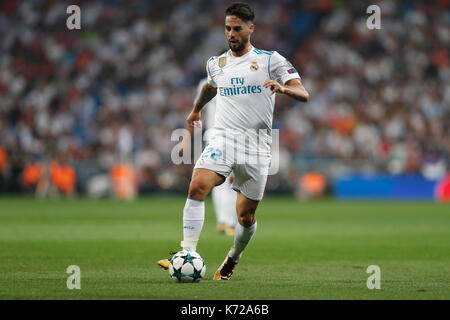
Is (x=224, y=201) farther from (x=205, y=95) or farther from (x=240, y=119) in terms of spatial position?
(x=240, y=119)

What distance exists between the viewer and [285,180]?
28.4 m

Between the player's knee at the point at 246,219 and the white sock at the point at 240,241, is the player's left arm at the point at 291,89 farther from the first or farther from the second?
the white sock at the point at 240,241

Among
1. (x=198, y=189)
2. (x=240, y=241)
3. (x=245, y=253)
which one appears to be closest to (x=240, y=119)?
(x=198, y=189)

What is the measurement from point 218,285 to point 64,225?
27.9 feet

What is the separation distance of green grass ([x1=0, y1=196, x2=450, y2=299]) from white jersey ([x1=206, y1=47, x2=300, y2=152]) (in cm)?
148

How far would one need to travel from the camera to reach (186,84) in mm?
29172

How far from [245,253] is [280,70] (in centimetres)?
363

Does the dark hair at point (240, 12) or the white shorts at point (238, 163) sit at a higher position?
the dark hair at point (240, 12)

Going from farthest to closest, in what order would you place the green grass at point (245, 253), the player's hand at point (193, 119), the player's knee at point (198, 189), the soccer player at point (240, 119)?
the player's hand at point (193, 119)
the soccer player at point (240, 119)
the player's knee at point (198, 189)
the green grass at point (245, 253)

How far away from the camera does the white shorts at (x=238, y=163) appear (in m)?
8.18

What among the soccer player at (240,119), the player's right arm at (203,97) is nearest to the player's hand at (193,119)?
the player's right arm at (203,97)

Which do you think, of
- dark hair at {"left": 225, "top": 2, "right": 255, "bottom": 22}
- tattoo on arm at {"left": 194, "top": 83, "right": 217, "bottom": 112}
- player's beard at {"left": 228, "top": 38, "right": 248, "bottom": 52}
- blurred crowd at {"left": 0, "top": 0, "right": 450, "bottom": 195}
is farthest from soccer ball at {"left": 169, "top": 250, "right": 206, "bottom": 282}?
blurred crowd at {"left": 0, "top": 0, "right": 450, "bottom": 195}

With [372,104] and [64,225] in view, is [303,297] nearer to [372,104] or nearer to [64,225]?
[64,225]

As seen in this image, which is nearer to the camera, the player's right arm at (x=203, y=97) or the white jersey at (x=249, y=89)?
the white jersey at (x=249, y=89)
